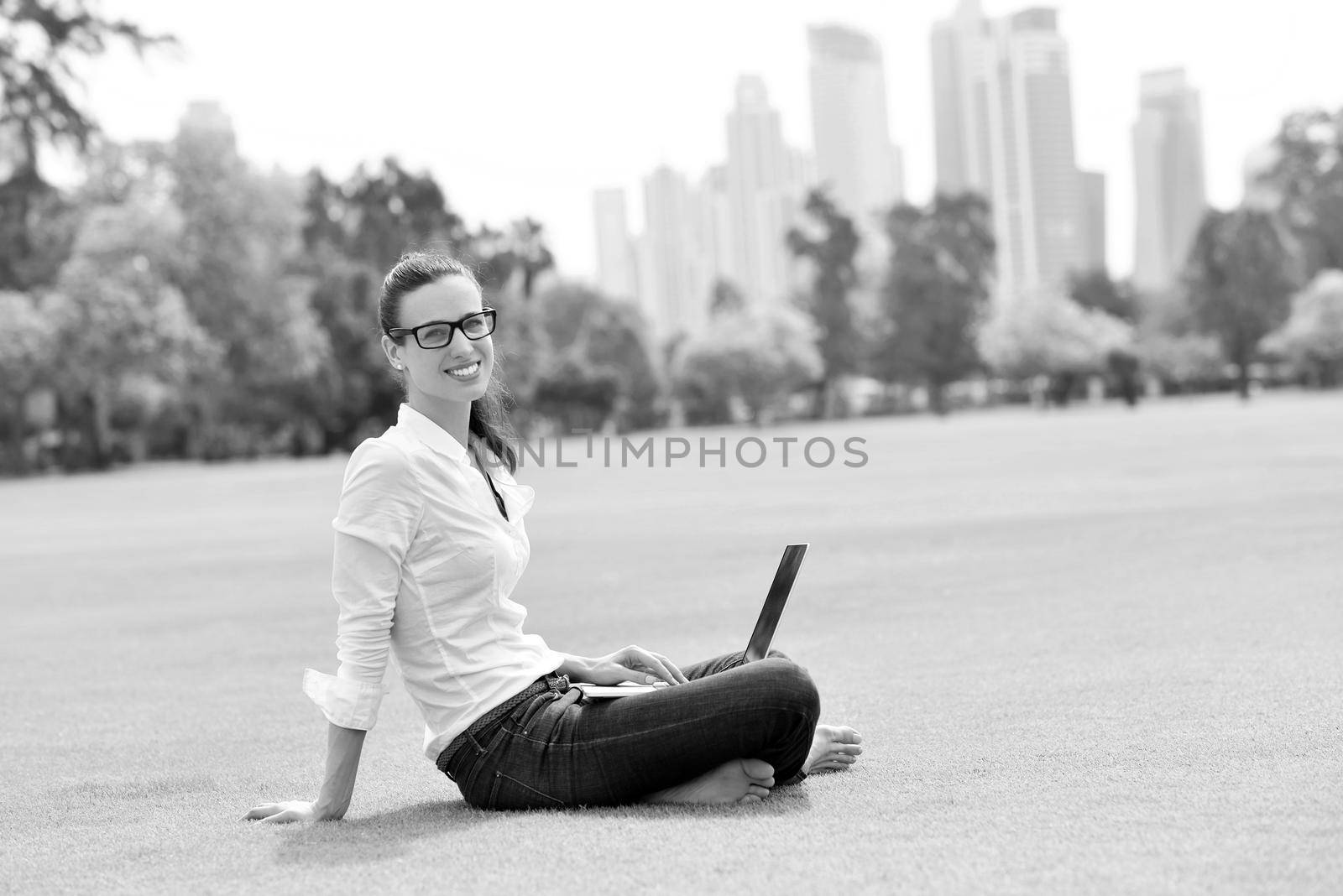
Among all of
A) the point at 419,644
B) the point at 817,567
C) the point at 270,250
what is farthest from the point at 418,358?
the point at 270,250

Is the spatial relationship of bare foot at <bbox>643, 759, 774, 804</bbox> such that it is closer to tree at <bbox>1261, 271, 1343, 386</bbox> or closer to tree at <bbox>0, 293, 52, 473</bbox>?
tree at <bbox>0, 293, 52, 473</bbox>

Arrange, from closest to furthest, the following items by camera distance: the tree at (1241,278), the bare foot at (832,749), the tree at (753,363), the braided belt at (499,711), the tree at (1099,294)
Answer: the braided belt at (499,711)
the bare foot at (832,749)
the tree at (753,363)
the tree at (1241,278)
the tree at (1099,294)

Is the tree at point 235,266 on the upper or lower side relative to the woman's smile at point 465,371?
upper

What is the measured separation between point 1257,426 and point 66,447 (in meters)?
38.9

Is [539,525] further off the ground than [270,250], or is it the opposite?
[270,250]

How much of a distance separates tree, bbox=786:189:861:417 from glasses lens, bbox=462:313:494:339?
87.2m

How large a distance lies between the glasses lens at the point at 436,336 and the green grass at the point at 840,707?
1.35 m

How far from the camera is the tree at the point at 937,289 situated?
9075 centimetres

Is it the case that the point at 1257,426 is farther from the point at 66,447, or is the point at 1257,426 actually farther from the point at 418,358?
the point at 66,447

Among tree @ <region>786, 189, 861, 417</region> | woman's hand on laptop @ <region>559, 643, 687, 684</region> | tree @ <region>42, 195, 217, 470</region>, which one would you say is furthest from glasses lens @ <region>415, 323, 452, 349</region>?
tree @ <region>786, 189, 861, 417</region>

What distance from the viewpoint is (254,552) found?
1653 centimetres

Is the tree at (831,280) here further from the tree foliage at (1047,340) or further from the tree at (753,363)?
the tree foliage at (1047,340)

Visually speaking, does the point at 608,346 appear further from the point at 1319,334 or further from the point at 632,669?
the point at 632,669

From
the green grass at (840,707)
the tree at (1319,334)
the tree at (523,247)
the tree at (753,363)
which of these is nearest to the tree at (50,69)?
the green grass at (840,707)
